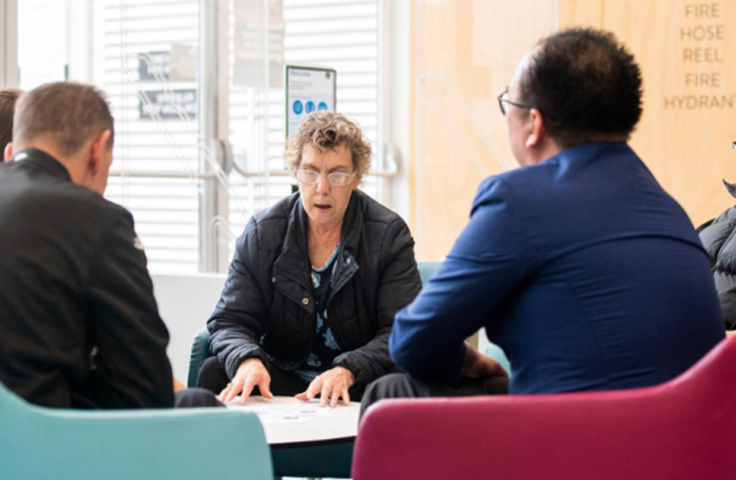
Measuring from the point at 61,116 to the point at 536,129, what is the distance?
3.16 ft

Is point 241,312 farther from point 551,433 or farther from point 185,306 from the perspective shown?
point 185,306

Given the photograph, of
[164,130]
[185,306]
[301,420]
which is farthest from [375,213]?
[164,130]

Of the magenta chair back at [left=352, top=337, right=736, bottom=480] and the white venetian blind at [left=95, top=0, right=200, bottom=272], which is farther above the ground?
the white venetian blind at [left=95, top=0, right=200, bottom=272]

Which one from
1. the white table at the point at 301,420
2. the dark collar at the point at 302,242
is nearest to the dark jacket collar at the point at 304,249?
the dark collar at the point at 302,242

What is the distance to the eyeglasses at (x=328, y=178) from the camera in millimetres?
2977

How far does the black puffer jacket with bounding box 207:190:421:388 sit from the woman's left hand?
27 cm

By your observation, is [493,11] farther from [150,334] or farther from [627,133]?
[150,334]

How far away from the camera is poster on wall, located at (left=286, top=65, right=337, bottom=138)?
4.05m

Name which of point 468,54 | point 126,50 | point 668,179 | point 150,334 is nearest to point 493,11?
point 468,54

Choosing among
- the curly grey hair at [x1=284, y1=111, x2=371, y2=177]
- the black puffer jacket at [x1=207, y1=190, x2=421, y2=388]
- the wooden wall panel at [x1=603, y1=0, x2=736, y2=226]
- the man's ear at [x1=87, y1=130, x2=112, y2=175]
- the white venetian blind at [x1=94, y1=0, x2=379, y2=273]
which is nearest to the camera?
the man's ear at [x1=87, y1=130, x2=112, y2=175]

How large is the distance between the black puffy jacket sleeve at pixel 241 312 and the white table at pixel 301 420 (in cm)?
17

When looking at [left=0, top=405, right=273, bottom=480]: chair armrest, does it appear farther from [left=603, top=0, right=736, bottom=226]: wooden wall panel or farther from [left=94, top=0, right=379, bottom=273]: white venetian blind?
[left=603, top=0, right=736, bottom=226]: wooden wall panel

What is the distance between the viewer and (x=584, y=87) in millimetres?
1712

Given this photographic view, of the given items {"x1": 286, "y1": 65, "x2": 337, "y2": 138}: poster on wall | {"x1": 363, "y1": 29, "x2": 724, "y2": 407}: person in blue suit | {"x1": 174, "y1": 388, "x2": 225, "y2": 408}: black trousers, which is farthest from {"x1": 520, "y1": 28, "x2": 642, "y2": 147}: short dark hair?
{"x1": 286, "y1": 65, "x2": 337, "y2": 138}: poster on wall
